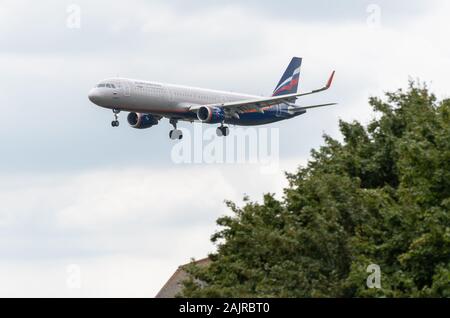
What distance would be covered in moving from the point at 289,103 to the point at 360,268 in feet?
225

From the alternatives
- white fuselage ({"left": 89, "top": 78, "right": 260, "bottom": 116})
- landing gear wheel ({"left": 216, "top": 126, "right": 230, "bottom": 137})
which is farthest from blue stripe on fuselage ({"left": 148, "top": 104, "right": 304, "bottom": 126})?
white fuselage ({"left": 89, "top": 78, "right": 260, "bottom": 116})

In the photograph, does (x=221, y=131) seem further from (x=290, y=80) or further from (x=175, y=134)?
(x=290, y=80)

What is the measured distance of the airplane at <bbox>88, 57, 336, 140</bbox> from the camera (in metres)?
93.9

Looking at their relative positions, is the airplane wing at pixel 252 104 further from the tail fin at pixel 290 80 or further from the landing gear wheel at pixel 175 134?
the tail fin at pixel 290 80

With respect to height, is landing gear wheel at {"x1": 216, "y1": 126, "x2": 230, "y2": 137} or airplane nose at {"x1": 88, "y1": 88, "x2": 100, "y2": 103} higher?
airplane nose at {"x1": 88, "y1": 88, "x2": 100, "y2": 103}

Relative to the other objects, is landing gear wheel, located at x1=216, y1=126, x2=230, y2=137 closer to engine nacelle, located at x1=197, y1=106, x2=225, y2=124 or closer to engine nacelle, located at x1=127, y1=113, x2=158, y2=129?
engine nacelle, located at x1=197, y1=106, x2=225, y2=124

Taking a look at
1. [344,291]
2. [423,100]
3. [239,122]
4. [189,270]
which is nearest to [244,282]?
[189,270]

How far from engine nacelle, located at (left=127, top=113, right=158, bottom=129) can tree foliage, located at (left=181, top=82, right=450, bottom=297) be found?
4343 cm

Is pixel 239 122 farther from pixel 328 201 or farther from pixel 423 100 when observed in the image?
pixel 328 201

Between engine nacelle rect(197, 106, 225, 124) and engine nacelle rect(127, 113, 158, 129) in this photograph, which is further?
engine nacelle rect(197, 106, 225, 124)

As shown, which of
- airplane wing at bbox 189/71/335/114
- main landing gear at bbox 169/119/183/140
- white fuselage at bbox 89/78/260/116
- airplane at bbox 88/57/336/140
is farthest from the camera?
airplane wing at bbox 189/71/335/114

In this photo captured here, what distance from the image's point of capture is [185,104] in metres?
101

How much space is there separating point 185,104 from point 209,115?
6.27 feet
